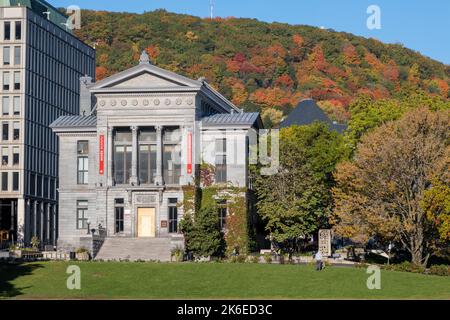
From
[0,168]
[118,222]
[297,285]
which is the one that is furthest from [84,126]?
[0,168]

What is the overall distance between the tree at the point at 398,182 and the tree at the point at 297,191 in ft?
21.7

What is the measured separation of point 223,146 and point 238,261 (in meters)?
16.3

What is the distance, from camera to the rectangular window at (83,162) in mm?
98750

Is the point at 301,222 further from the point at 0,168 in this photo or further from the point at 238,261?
the point at 0,168

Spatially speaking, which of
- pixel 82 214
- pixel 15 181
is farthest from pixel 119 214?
pixel 15 181

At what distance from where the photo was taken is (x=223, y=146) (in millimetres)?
95375

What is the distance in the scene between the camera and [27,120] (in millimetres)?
144250

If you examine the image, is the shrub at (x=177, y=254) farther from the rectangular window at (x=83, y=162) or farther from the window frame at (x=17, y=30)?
the window frame at (x=17, y=30)

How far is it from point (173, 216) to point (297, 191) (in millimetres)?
11203

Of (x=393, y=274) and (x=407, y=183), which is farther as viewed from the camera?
(x=407, y=183)

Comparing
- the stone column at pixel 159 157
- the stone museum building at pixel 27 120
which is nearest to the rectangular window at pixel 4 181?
the stone museum building at pixel 27 120

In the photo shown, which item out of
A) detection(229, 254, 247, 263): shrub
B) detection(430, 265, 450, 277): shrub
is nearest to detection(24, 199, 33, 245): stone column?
detection(229, 254, 247, 263): shrub

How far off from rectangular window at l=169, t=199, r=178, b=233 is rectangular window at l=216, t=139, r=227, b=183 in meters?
4.47

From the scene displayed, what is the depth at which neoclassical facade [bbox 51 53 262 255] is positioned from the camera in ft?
310
